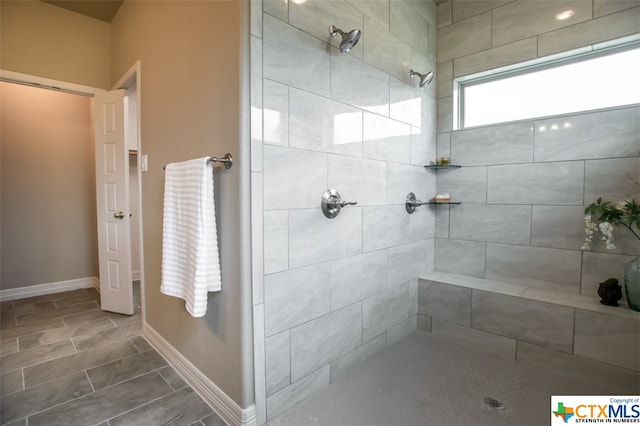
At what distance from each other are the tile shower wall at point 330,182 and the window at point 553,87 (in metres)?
0.50

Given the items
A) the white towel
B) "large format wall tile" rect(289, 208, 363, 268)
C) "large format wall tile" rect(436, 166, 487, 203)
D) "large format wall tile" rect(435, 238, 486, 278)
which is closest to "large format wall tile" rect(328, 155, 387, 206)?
"large format wall tile" rect(289, 208, 363, 268)

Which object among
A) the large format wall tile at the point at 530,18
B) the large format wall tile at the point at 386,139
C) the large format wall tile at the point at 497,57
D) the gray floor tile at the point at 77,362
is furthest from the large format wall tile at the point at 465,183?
the gray floor tile at the point at 77,362

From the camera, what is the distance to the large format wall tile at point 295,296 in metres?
1.59

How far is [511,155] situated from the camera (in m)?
2.45

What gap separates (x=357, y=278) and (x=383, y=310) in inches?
17.1

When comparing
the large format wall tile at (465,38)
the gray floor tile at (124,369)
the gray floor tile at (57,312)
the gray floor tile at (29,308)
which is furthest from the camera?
the gray floor tile at (29,308)

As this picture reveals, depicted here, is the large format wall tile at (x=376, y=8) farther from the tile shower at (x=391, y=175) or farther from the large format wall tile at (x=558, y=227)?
the large format wall tile at (x=558, y=227)

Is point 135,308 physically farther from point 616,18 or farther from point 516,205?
point 616,18

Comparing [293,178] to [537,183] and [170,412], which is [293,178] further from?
[537,183]

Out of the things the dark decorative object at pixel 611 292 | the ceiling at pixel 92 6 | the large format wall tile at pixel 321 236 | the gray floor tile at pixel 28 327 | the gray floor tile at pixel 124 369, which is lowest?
the gray floor tile at pixel 124 369

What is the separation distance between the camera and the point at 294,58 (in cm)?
165

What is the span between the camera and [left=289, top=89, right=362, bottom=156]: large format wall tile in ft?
5.47

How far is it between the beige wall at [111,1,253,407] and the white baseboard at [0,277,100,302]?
7.01 ft

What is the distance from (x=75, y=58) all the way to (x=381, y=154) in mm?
2952
